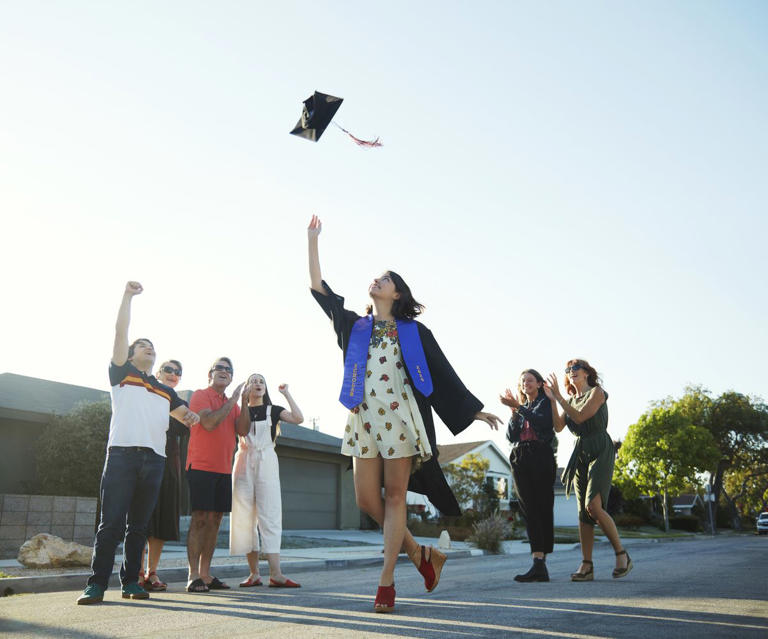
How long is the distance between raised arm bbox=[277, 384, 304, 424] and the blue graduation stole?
222 cm

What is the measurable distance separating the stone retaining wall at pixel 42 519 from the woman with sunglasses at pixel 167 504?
4262mm

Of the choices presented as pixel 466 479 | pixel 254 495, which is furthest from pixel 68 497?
pixel 466 479

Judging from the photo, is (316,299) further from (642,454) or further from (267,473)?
(642,454)

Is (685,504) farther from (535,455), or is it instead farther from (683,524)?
(535,455)

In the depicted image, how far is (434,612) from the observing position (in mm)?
3797

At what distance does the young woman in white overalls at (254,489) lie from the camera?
6133 millimetres

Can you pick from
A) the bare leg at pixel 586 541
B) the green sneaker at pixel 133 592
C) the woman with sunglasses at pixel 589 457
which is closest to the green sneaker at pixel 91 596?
the green sneaker at pixel 133 592

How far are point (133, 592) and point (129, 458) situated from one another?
0.91 m

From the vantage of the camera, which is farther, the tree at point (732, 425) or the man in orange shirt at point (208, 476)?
the tree at point (732, 425)

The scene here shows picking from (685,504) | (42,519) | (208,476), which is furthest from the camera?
(685,504)

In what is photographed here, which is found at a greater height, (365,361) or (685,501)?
(365,361)

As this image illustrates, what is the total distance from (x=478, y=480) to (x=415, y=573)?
18.6 meters

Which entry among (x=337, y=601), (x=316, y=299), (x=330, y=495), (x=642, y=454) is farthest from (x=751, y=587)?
(x=642, y=454)

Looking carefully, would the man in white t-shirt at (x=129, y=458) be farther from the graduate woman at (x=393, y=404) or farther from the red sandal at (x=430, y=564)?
the red sandal at (x=430, y=564)
